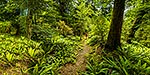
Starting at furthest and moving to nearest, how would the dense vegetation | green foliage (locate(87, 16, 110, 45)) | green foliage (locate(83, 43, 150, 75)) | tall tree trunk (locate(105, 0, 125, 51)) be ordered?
1. green foliage (locate(87, 16, 110, 45))
2. tall tree trunk (locate(105, 0, 125, 51))
3. the dense vegetation
4. green foliage (locate(83, 43, 150, 75))

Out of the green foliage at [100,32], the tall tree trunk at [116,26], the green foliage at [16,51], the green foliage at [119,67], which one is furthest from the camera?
the green foliage at [100,32]

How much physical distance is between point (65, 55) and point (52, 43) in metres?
1.52

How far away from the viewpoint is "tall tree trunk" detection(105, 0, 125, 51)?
882 cm

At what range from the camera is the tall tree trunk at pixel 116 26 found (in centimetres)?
882

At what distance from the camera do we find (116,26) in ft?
29.7

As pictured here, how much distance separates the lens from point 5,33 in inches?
485

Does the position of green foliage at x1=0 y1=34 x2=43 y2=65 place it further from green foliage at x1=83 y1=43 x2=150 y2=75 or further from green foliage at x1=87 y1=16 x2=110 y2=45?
green foliage at x1=87 y1=16 x2=110 y2=45

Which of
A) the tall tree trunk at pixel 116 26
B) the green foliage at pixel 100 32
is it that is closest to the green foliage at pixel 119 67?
the tall tree trunk at pixel 116 26

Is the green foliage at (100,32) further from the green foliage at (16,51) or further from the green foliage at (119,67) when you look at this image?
the green foliage at (16,51)

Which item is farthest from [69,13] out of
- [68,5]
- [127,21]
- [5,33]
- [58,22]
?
[5,33]

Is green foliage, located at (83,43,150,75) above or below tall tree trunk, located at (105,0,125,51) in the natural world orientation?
below

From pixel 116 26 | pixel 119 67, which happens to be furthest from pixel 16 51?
pixel 116 26

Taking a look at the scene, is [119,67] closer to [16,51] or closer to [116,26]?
[116,26]

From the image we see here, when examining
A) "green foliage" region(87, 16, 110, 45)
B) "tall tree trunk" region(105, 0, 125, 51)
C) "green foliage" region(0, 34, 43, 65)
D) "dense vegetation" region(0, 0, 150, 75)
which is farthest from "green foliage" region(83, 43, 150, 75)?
"green foliage" region(87, 16, 110, 45)
